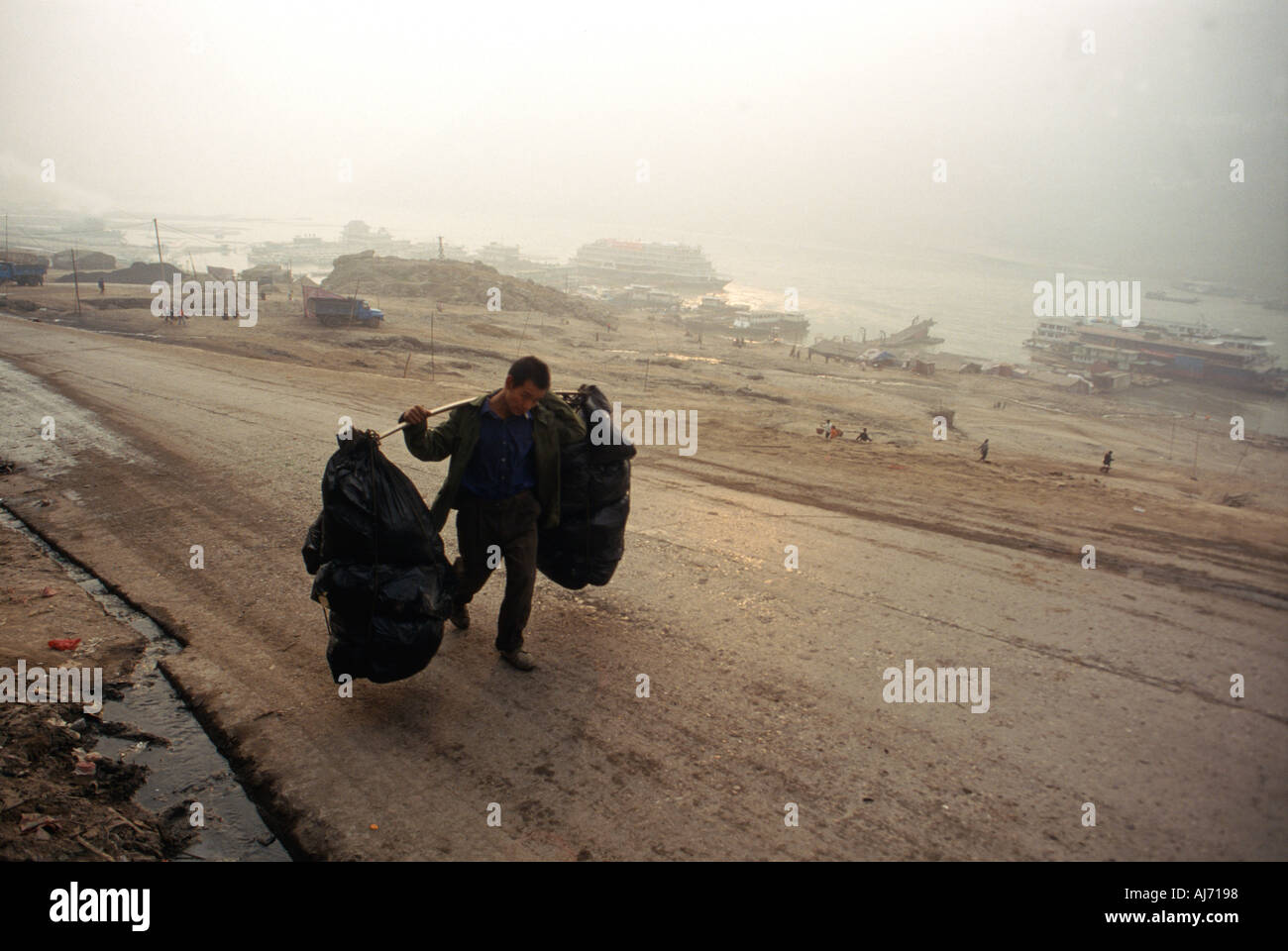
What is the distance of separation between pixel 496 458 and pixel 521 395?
36 centimetres

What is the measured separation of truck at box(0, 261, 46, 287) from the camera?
3120cm

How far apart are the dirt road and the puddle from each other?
4.2 inches

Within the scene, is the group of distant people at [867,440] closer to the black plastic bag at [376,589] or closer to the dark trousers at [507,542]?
the dark trousers at [507,542]

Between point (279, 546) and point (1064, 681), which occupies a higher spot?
point (279, 546)

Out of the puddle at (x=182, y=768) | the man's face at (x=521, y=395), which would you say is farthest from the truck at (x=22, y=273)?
the man's face at (x=521, y=395)

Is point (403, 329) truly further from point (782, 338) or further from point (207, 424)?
point (782, 338)

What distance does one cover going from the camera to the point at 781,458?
11.1 metres

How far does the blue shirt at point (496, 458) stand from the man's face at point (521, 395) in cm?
11

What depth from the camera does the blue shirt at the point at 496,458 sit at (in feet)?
12.9

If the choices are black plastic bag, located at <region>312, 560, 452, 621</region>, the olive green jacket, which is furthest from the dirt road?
the olive green jacket

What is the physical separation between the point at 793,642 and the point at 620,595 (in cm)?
126

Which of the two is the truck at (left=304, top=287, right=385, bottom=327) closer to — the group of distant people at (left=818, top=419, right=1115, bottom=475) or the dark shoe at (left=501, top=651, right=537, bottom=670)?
the group of distant people at (left=818, top=419, right=1115, bottom=475)

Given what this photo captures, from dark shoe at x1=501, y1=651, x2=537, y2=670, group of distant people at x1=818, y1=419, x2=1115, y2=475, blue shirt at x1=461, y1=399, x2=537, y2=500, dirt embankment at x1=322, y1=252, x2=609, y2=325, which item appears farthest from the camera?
dirt embankment at x1=322, y1=252, x2=609, y2=325
